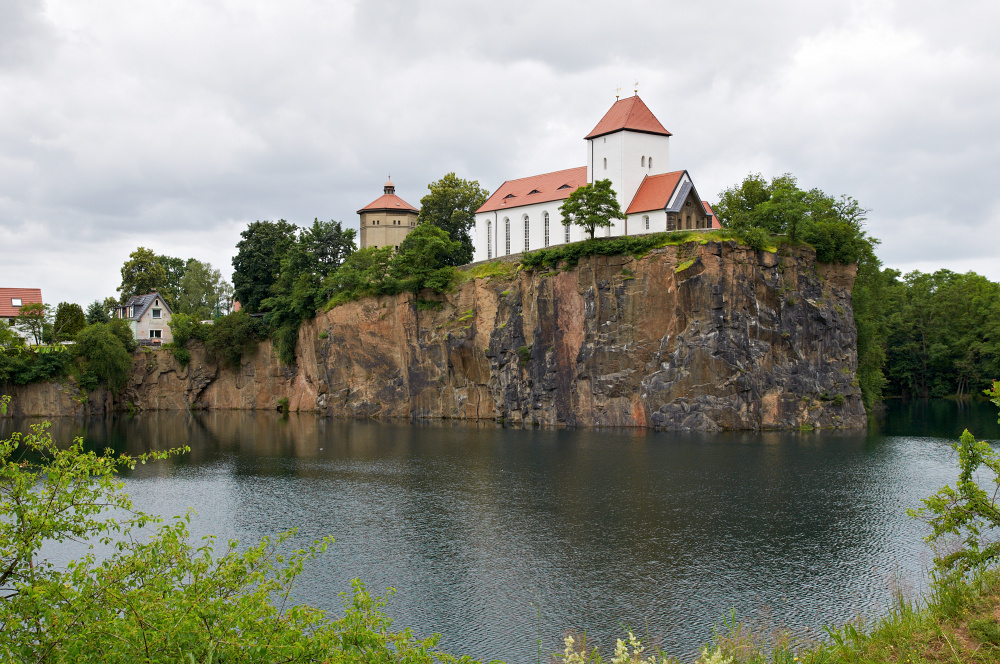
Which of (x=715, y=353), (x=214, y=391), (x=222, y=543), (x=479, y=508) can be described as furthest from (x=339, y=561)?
(x=214, y=391)

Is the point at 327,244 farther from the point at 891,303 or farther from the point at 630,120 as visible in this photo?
the point at 891,303

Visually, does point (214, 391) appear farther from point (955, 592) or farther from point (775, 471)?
point (955, 592)

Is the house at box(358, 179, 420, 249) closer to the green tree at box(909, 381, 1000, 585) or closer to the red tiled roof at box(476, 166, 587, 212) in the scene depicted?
the red tiled roof at box(476, 166, 587, 212)

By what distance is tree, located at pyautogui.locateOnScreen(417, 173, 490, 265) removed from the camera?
306 feet

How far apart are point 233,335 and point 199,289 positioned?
27746 millimetres

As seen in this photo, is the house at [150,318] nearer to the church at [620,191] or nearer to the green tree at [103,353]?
the green tree at [103,353]

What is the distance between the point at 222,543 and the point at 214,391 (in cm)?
6867

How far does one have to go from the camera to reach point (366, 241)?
97812 millimetres

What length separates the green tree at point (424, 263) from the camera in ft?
247

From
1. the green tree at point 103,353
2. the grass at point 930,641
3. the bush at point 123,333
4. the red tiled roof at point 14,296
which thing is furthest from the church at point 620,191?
the grass at point 930,641

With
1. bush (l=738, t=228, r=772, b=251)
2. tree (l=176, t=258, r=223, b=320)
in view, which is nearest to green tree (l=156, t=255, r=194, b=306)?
tree (l=176, t=258, r=223, b=320)

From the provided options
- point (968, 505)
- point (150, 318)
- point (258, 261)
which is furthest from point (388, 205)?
point (968, 505)

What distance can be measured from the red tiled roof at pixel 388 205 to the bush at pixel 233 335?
1957 centimetres

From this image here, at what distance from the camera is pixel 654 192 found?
231ft
